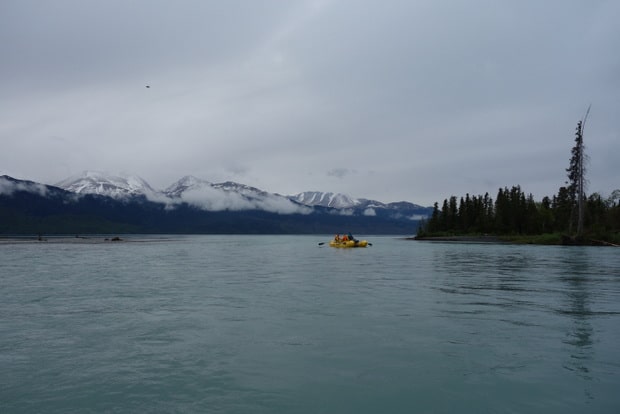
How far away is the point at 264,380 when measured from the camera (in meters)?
11.2

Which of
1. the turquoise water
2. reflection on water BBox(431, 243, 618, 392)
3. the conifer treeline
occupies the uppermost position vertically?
the conifer treeline

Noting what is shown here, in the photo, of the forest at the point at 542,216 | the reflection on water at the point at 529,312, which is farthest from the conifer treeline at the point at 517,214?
the reflection on water at the point at 529,312

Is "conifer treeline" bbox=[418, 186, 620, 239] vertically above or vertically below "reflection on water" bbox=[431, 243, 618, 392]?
above

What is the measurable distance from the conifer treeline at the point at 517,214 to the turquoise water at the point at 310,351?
385 ft

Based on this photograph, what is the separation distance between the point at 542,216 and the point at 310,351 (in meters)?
152

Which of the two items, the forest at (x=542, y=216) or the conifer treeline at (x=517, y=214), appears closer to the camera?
the forest at (x=542, y=216)

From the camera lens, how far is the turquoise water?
32.7ft

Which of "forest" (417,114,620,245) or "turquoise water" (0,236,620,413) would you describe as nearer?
"turquoise water" (0,236,620,413)

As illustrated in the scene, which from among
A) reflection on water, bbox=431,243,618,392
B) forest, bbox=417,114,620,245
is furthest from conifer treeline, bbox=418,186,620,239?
reflection on water, bbox=431,243,618,392

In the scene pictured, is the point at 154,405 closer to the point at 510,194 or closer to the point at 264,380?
the point at 264,380

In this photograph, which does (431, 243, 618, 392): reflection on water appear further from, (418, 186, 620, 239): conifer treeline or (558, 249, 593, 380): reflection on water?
(418, 186, 620, 239): conifer treeline

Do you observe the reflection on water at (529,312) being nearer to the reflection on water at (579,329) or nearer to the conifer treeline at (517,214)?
the reflection on water at (579,329)

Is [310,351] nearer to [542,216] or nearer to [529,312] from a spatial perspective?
[529,312]

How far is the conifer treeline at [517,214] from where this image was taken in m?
132
